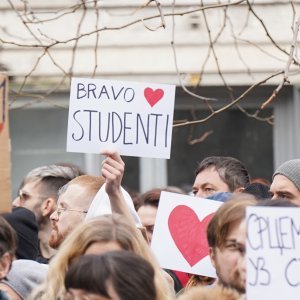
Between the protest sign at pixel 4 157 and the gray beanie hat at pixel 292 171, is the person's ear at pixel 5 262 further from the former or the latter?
the gray beanie hat at pixel 292 171

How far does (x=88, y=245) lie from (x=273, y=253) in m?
0.67

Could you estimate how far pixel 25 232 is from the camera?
7066 mm

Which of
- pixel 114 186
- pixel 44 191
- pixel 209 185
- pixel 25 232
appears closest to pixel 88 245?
pixel 114 186

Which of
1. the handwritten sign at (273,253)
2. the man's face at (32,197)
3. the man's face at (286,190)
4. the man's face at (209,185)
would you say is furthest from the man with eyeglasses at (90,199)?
the handwritten sign at (273,253)

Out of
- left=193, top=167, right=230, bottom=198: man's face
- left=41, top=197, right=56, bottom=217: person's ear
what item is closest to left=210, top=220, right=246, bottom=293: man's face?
left=193, top=167, right=230, bottom=198: man's face

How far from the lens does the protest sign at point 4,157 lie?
6.21 meters

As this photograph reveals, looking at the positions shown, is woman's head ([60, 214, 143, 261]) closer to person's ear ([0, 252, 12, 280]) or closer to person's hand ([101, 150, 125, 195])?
person's ear ([0, 252, 12, 280])

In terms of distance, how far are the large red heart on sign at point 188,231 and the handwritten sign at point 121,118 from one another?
268mm

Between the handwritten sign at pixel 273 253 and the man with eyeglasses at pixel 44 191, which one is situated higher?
the man with eyeglasses at pixel 44 191

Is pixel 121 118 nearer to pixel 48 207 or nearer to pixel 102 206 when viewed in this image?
pixel 102 206

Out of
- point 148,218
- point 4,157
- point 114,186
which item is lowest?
point 148,218

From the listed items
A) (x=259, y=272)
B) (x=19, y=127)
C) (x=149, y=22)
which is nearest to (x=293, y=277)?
(x=259, y=272)

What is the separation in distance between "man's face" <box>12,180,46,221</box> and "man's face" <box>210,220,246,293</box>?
8.45 ft

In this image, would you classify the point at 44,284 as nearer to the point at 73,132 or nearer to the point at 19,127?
the point at 73,132
